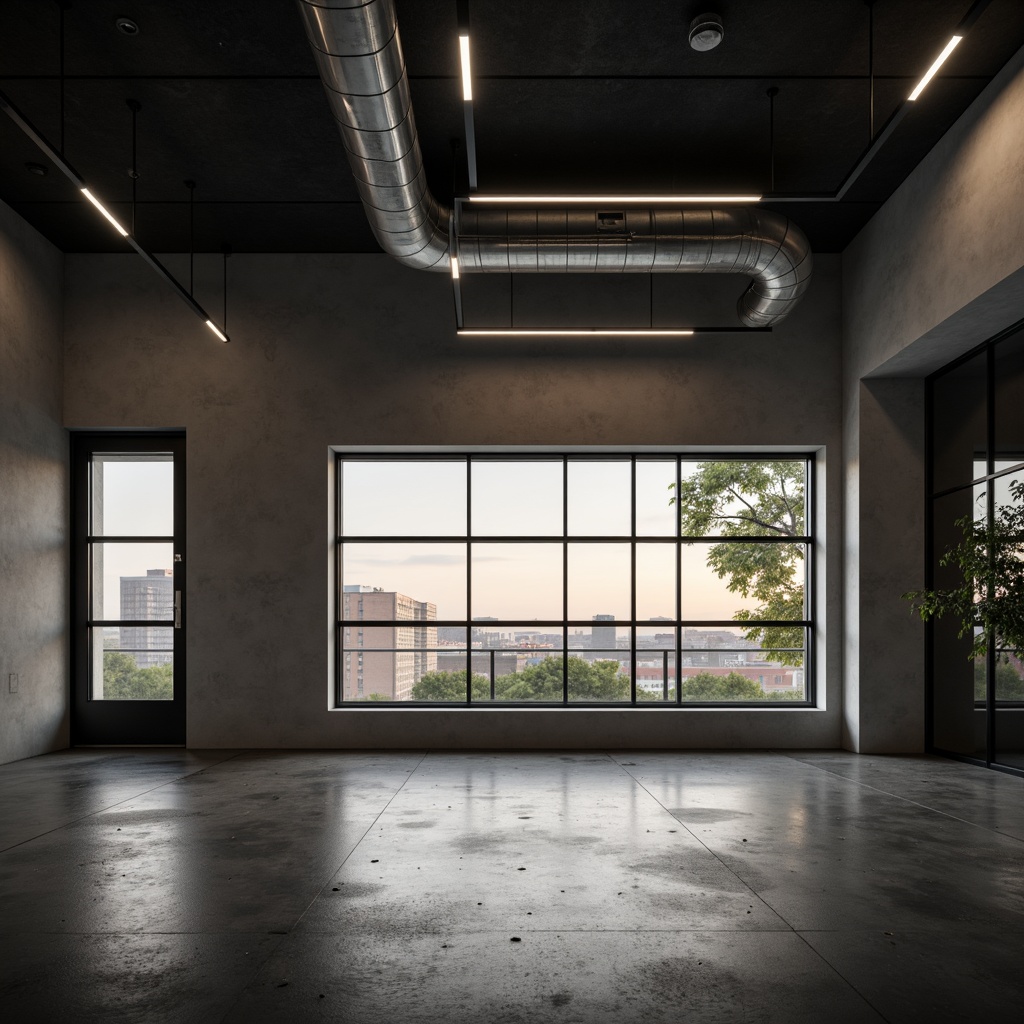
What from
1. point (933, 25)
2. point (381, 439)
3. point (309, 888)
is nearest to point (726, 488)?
point (381, 439)

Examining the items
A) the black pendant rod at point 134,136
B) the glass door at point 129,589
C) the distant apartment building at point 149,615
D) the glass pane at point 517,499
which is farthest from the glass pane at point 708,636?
the black pendant rod at point 134,136

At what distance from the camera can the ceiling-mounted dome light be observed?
4.78 metres

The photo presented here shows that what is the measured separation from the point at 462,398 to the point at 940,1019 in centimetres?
629

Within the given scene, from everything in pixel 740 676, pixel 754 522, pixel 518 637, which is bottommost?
pixel 740 676

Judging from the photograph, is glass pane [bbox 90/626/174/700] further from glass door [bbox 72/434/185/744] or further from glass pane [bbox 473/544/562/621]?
glass pane [bbox 473/544/562/621]

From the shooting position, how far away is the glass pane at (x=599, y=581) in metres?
8.20

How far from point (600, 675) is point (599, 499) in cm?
169

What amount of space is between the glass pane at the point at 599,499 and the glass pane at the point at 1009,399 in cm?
314

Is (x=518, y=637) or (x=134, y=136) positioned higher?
(x=134, y=136)

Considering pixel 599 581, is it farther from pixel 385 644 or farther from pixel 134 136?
pixel 134 136

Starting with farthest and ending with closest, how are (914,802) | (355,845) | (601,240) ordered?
(601,240)
(914,802)
(355,845)

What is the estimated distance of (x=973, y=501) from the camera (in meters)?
6.88

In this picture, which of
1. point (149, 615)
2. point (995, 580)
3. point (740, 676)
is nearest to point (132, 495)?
point (149, 615)

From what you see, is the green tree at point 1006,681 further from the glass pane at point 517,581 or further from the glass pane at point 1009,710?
the glass pane at point 517,581
